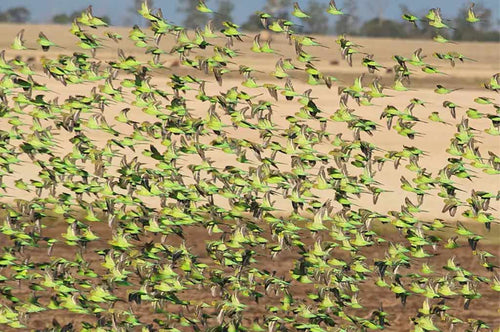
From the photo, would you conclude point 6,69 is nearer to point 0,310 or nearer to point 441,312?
point 0,310

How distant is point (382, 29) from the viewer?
498 feet

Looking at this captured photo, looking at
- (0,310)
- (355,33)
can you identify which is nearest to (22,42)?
(0,310)

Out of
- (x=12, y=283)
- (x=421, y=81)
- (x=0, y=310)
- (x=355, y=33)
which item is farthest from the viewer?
(x=355, y=33)

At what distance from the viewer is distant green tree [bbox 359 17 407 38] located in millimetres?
144125

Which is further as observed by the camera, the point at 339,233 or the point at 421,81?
the point at 421,81

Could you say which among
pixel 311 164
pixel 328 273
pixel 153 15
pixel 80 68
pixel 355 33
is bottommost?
pixel 355 33

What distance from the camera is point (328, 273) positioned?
1173 cm

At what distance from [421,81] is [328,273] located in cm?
4752

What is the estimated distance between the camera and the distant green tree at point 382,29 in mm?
144125

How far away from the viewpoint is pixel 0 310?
12.4m

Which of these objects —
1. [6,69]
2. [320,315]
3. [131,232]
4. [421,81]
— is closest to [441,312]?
[320,315]

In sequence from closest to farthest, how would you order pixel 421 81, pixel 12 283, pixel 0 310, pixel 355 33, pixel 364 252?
pixel 0 310
pixel 12 283
pixel 364 252
pixel 421 81
pixel 355 33

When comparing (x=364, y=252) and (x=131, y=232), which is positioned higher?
(x=131, y=232)

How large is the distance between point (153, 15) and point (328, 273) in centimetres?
378
